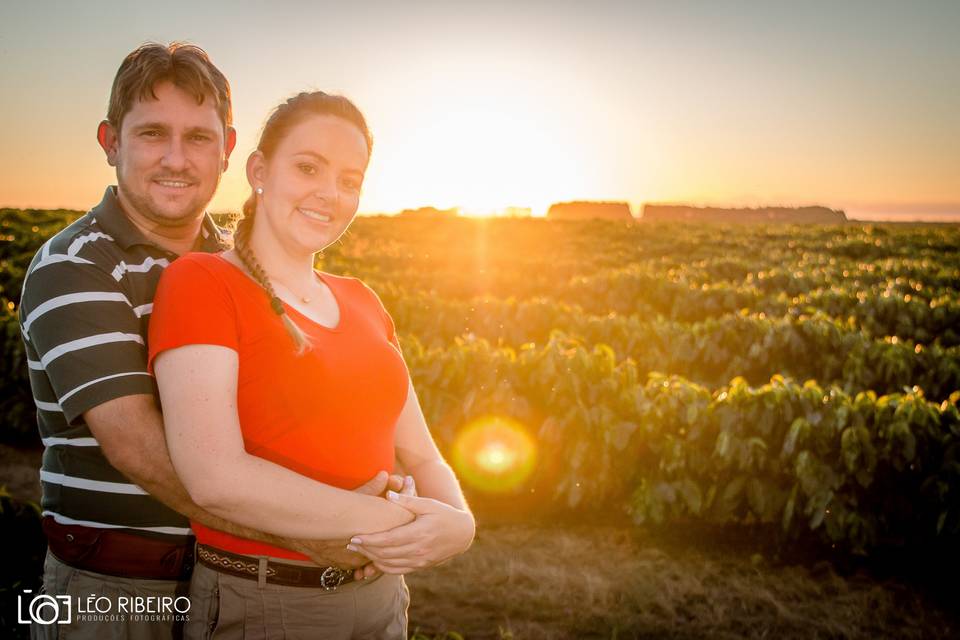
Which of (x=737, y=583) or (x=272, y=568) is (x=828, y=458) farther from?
(x=272, y=568)

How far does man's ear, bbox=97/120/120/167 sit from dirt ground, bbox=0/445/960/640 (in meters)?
3.50

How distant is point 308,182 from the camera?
1.87 metres

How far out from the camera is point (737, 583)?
4.89 metres

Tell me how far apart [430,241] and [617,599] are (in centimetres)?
2875

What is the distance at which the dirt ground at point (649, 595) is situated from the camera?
441cm

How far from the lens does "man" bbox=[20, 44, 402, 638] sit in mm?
1735

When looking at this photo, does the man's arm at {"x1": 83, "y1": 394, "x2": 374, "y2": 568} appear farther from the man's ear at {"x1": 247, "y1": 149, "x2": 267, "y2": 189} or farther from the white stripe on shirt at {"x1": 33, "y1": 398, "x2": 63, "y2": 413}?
the man's ear at {"x1": 247, "y1": 149, "x2": 267, "y2": 189}

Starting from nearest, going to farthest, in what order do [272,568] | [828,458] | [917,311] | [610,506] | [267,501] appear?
[267,501] → [272,568] → [828,458] → [610,506] → [917,311]

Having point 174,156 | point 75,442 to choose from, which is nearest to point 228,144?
point 174,156

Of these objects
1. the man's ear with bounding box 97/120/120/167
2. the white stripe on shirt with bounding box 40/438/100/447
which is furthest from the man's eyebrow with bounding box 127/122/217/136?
the white stripe on shirt with bounding box 40/438/100/447

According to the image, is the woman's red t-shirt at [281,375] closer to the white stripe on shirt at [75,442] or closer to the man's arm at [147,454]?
the man's arm at [147,454]

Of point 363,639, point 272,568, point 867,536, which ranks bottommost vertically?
point 867,536

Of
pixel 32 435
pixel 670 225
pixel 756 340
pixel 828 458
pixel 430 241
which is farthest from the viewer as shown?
pixel 670 225

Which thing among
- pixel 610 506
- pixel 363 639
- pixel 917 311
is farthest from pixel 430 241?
pixel 363 639
